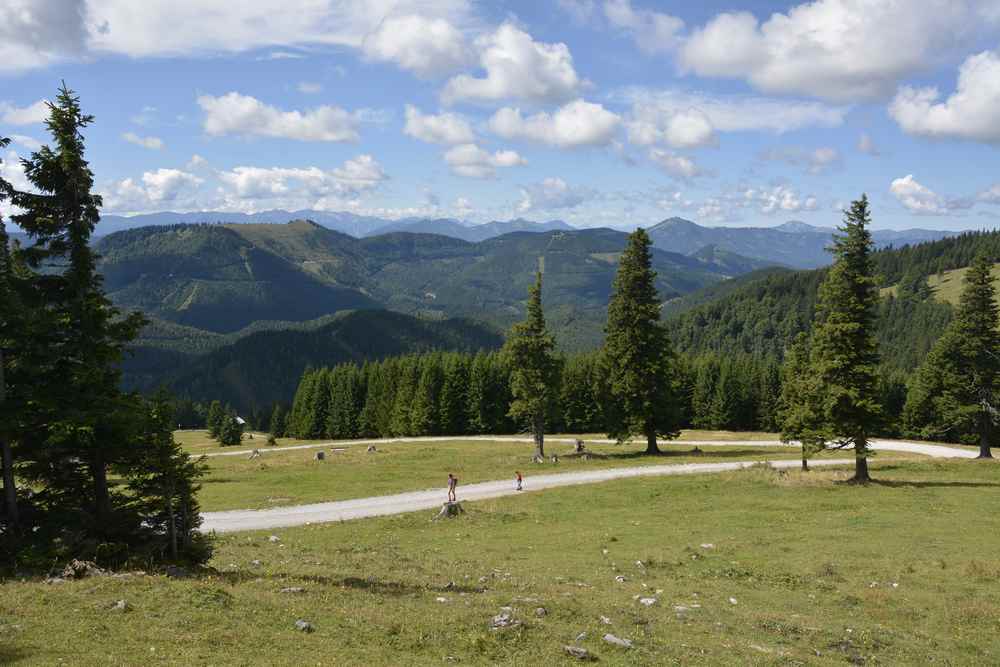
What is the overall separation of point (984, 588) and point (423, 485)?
31.2 m

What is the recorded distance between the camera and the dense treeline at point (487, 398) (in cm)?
10012

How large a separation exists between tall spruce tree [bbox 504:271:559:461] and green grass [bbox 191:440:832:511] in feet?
14.7

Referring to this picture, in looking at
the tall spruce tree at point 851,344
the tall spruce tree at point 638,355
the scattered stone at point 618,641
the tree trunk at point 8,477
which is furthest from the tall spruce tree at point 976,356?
the tree trunk at point 8,477

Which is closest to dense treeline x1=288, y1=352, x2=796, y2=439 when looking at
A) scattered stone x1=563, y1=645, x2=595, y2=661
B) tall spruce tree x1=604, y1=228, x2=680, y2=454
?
tall spruce tree x1=604, y1=228, x2=680, y2=454

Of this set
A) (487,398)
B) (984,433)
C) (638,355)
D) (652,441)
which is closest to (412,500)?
(638,355)

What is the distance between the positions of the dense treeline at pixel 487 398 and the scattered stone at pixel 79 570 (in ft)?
249

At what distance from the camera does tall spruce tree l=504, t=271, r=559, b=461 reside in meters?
53.6

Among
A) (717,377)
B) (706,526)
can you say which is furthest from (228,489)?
(717,377)

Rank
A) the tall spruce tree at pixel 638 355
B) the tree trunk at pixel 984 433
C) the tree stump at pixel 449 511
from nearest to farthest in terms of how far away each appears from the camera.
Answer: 1. the tree stump at pixel 449 511
2. the tree trunk at pixel 984 433
3. the tall spruce tree at pixel 638 355

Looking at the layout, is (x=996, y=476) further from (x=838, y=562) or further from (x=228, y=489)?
(x=228, y=489)

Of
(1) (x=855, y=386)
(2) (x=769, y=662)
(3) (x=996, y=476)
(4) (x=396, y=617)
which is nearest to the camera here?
(2) (x=769, y=662)

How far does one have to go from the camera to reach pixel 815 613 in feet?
58.9

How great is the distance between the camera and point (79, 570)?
17188 mm

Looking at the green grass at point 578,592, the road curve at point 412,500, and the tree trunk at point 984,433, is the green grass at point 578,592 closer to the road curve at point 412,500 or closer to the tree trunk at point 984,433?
the road curve at point 412,500
